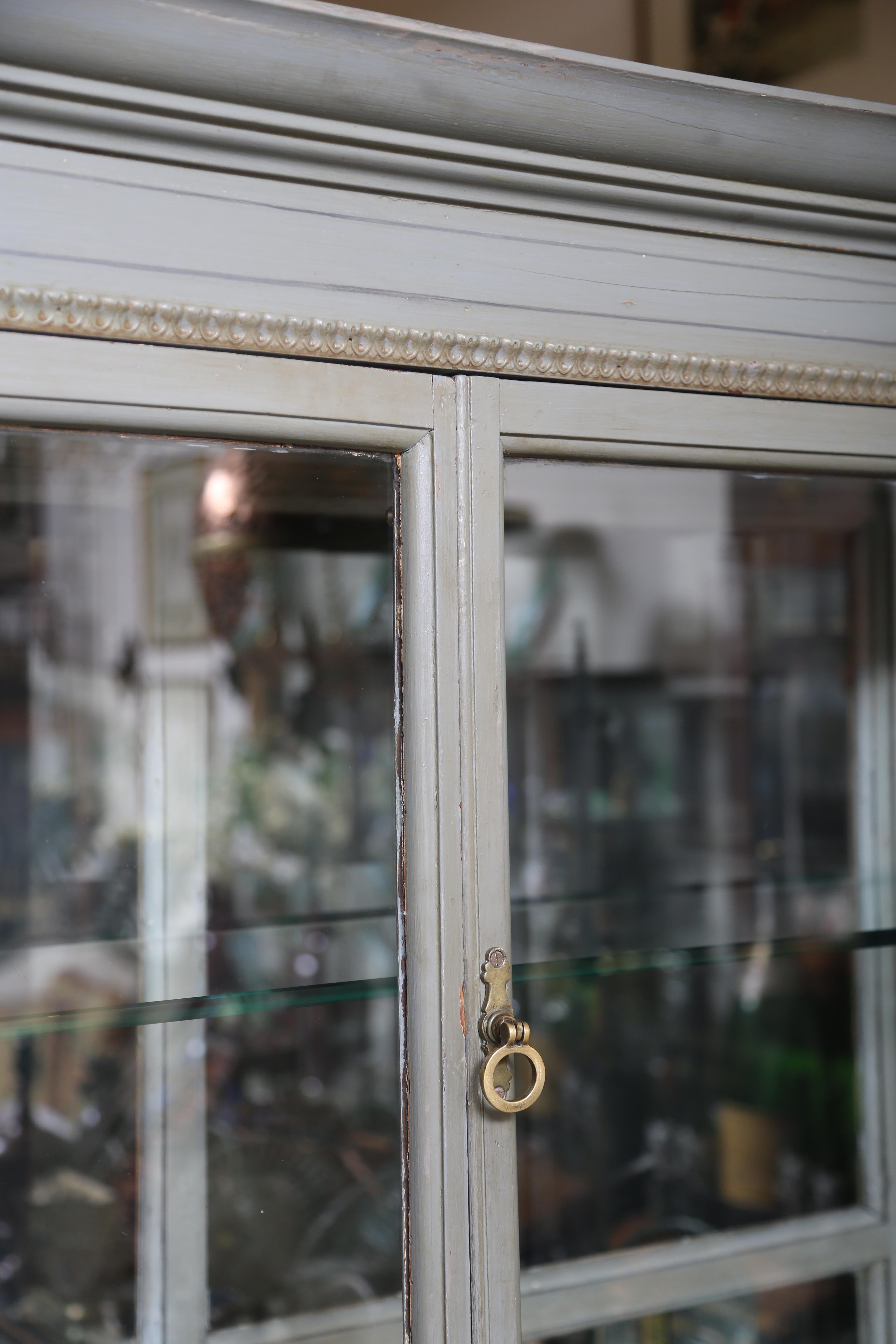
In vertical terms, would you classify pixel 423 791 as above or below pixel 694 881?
above

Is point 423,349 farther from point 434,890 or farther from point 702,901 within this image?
point 702,901

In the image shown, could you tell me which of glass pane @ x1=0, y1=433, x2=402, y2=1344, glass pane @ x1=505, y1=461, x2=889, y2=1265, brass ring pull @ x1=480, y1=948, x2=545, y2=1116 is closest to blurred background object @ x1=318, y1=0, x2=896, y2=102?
glass pane @ x1=505, y1=461, x2=889, y2=1265

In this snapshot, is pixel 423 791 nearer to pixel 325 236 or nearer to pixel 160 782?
pixel 325 236

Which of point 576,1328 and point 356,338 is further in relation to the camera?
point 576,1328

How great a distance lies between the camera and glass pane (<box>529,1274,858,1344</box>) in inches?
26.5

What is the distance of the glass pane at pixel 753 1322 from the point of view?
673 mm

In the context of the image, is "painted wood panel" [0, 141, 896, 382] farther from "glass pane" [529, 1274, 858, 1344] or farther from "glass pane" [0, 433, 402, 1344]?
"glass pane" [529, 1274, 858, 1344]

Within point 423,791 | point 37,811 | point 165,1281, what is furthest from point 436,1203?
point 37,811

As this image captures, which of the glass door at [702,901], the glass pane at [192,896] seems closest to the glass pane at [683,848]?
the glass door at [702,901]

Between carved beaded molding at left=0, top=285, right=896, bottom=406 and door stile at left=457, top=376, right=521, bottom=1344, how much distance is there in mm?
Result: 18

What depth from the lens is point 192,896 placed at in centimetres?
87

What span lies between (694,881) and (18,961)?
24.4 inches

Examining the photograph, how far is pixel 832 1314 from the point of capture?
682 mm

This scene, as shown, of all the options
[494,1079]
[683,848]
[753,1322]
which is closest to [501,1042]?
[494,1079]
